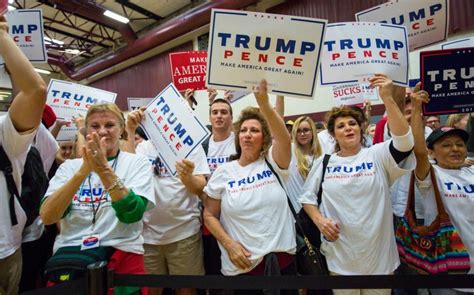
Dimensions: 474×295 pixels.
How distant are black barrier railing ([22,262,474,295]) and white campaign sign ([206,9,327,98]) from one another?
1.00m

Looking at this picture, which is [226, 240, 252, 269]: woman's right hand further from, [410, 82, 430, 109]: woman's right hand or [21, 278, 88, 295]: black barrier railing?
[410, 82, 430, 109]: woman's right hand

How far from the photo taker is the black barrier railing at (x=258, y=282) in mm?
1068

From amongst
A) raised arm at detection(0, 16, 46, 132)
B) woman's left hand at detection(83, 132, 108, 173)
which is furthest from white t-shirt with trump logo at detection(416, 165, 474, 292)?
raised arm at detection(0, 16, 46, 132)

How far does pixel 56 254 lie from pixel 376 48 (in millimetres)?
2084

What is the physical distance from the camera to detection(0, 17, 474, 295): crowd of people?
1322 mm

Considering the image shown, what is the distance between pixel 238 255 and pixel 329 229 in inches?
19.9

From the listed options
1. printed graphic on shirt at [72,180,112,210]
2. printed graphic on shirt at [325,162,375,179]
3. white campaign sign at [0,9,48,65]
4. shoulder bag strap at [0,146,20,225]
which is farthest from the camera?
white campaign sign at [0,9,48,65]

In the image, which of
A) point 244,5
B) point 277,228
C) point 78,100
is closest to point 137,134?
point 78,100

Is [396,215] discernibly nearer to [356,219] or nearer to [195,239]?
[356,219]

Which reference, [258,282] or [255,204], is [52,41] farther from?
[258,282]

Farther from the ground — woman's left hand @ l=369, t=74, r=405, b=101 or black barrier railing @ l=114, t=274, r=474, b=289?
woman's left hand @ l=369, t=74, r=405, b=101

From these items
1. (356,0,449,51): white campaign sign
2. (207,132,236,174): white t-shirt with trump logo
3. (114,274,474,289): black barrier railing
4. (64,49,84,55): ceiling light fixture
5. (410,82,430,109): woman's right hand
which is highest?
(64,49,84,55): ceiling light fixture

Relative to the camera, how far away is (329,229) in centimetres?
163

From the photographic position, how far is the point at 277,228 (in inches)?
63.3
